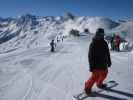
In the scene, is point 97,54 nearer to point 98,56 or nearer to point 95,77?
point 98,56

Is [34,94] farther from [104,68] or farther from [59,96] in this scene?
[104,68]

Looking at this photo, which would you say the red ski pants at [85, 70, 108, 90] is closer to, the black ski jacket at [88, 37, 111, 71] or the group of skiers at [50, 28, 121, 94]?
the group of skiers at [50, 28, 121, 94]

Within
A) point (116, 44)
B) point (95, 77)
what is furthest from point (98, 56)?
point (116, 44)

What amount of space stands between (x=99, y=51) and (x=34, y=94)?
2.84m

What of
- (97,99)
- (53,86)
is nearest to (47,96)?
(53,86)

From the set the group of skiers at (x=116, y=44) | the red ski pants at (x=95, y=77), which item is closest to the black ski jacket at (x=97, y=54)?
the red ski pants at (x=95, y=77)

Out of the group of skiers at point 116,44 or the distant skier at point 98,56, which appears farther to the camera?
the group of skiers at point 116,44

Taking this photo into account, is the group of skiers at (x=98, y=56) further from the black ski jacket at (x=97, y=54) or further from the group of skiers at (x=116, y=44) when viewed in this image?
the group of skiers at (x=116, y=44)

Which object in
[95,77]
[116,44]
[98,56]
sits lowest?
[95,77]

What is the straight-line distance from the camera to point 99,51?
274 inches

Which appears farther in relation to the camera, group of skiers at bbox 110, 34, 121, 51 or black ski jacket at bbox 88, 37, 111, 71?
group of skiers at bbox 110, 34, 121, 51

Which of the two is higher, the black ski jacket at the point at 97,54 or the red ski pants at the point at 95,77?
the black ski jacket at the point at 97,54

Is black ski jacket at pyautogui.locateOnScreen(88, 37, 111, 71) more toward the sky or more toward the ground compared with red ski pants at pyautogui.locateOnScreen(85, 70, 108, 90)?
more toward the sky

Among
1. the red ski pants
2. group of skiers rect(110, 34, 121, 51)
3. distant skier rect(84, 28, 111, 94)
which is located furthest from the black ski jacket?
group of skiers rect(110, 34, 121, 51)
